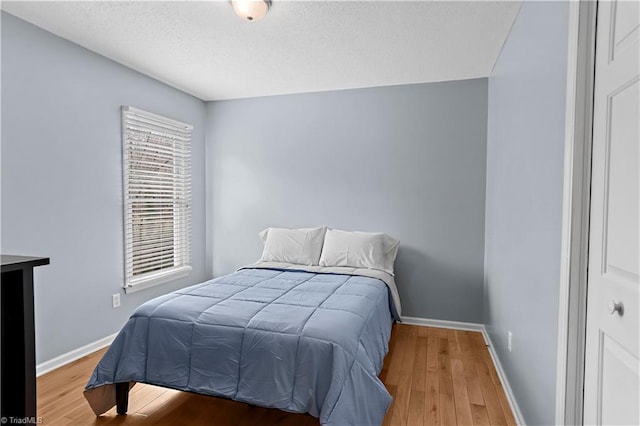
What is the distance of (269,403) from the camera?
1.74 metres

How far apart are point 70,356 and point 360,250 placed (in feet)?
8.20

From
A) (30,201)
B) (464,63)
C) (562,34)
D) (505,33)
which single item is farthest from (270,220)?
(562,34)

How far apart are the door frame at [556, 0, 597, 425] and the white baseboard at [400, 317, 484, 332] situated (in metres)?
2.21

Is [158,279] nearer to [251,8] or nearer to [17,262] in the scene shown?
[17,262]

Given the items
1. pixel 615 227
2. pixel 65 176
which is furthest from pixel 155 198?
pixel 615 227

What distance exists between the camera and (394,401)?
2.20 meters

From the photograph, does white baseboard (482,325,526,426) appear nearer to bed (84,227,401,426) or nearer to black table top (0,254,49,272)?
bed (84,227,401,426)

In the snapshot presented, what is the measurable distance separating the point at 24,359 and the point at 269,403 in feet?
3.36

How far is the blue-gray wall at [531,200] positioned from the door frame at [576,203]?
0.11 metres

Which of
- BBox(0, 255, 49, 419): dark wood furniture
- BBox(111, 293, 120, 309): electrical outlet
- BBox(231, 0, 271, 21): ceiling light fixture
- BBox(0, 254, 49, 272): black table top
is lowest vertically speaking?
BBox(111, 293, 120, 309): electrical outlet

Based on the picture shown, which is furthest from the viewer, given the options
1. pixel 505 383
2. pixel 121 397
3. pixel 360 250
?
pixel 360 250

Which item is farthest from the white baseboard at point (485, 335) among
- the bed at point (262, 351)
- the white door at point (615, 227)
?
the white door at point (615, 227)

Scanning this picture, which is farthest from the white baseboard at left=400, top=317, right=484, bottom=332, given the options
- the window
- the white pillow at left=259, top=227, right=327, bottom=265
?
the window

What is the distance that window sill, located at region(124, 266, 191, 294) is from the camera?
3.24 metres
